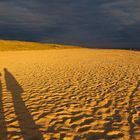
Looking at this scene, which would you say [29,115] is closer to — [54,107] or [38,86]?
[54,107]

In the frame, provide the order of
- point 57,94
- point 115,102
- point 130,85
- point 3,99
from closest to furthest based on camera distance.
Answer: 1. point 115,102
2. point 3,99
3. point 57,94
4. point 130,85

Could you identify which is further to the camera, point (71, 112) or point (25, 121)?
point (71, 112)

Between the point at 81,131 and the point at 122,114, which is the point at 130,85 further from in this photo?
the point at 81,131

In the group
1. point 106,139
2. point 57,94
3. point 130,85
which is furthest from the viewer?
point 130,85

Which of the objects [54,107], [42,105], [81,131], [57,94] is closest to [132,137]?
[81,131]

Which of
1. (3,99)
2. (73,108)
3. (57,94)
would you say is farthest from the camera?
(57,94)

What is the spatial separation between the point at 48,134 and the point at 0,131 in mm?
1453

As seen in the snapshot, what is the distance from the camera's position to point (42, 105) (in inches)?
366

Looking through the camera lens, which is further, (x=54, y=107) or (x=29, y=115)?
(x=54, y=107)

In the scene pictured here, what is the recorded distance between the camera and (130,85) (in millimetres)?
12977

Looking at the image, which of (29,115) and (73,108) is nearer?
(29,115)

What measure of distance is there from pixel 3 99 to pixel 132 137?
618 centimetres

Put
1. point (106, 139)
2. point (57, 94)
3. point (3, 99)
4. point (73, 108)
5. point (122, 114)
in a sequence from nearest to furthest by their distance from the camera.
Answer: point (106, 139)
point (122, 114)
point (73, 108)
point (3, 99)
point (57, 94)

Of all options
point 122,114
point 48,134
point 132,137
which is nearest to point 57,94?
point 122,114
